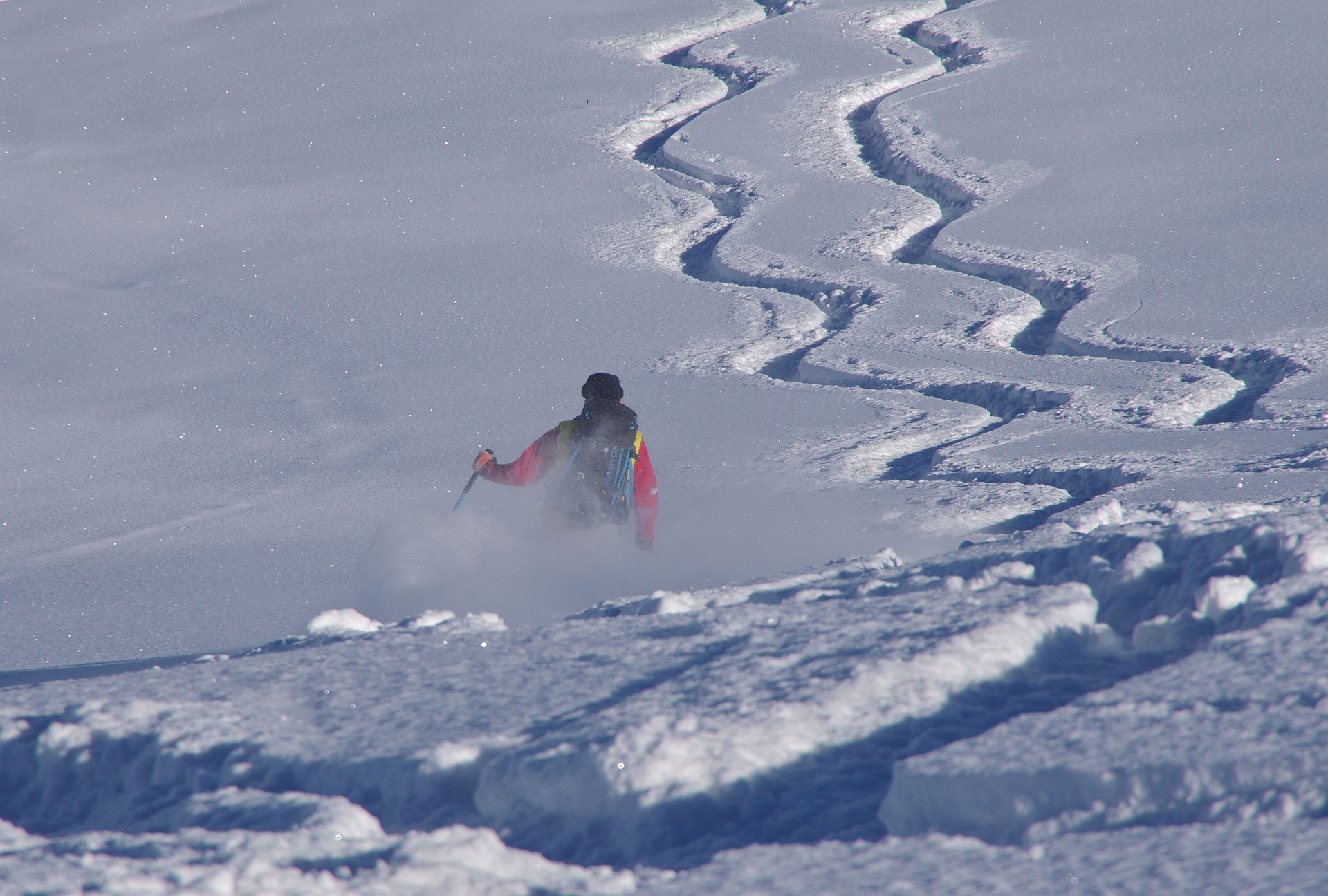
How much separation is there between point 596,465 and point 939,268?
4.11m

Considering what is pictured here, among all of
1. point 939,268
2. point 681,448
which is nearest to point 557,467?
point 681,448

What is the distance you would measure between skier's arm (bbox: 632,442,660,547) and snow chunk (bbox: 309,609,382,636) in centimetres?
134

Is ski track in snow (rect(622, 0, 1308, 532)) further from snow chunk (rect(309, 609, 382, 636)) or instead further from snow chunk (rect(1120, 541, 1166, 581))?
snow chunk (rect(309, 609, 382, 636))

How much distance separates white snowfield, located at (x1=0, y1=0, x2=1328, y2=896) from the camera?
1.59m

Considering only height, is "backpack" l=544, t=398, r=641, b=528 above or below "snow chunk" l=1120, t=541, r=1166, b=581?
below

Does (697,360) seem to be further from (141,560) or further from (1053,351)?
(141,560)

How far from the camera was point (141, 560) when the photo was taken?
15.2 ft

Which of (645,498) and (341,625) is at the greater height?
(341,625)

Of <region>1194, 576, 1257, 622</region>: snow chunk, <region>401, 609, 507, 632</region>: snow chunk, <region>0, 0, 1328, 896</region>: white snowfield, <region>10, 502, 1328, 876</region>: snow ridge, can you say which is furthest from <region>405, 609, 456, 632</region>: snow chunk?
<region>1194, 576, 1257, 622</region>: snow chunk

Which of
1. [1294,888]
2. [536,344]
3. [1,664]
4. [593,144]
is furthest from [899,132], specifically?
[1294,888]

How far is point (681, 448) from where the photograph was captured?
5.54m

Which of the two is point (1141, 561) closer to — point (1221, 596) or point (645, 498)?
point (1221, 596)

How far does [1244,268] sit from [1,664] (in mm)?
6444

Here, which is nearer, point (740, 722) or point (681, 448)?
point (740, 722)
